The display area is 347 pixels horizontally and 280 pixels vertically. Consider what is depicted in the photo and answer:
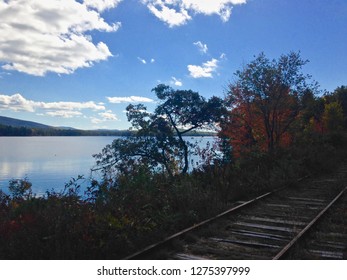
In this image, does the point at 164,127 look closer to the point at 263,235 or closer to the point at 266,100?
the point at 266,100

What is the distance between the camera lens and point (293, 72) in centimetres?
2678

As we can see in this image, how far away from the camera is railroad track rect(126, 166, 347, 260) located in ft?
17.4

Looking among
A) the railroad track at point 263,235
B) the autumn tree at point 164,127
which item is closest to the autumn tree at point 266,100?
the autumn tree at point 164,127

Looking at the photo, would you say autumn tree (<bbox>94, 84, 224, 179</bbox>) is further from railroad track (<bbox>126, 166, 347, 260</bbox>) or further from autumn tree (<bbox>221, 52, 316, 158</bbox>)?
railroad track (<bbox>126, 166, 347, 260</bbox>)

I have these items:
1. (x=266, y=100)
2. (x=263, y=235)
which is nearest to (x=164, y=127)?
(x=266, y=100)

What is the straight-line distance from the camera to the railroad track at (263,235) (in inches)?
209

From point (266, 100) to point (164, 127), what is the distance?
32.5 ft

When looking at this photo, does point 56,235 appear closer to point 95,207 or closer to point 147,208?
point 95,207

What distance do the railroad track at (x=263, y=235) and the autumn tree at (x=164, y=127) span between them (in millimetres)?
19626

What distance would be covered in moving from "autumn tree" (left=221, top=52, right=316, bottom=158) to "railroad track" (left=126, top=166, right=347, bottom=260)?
53.7ft

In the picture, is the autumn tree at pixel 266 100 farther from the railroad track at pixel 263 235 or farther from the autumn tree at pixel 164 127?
the railroad track at pixel 263 235

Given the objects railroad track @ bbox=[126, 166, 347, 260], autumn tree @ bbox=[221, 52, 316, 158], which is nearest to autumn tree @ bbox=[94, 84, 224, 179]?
autumn tree @ bbox=[221, 52, 316, 158]
